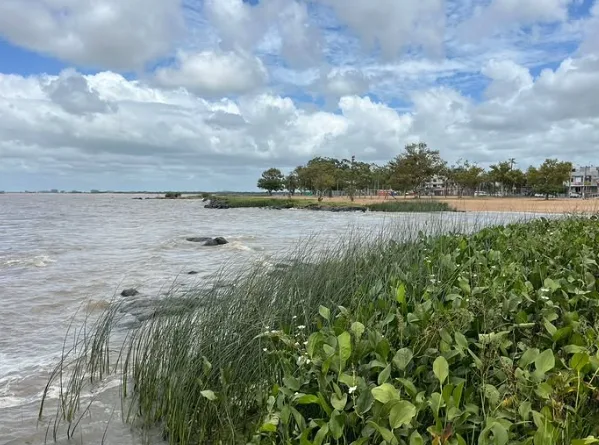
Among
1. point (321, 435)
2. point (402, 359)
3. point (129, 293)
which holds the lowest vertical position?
point (129, 293)

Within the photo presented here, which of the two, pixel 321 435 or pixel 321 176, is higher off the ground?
pixel 321 176

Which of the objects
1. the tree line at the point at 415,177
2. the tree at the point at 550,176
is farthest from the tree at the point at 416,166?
the tree at the point at 550,176

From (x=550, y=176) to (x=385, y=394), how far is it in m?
88.9

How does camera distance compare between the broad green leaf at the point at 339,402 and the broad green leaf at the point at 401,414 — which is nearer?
the broad green leaf at the point at 401,414

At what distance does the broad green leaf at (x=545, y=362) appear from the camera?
7.68 ft

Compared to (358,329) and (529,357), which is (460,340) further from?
(358,329)

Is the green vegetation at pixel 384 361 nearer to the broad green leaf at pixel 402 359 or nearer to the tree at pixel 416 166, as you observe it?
the broad green leaf at pixel 402 359

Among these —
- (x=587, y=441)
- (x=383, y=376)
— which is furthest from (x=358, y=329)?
(x=587, y=441)

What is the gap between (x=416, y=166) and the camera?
244ft

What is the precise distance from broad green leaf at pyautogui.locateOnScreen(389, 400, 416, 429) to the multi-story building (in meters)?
121

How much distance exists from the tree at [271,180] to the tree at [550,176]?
190 feet

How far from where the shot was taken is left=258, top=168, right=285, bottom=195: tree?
11907 centimetres

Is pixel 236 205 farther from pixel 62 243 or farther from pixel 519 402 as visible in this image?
pixel 519 402

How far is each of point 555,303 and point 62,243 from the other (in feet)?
73.1
